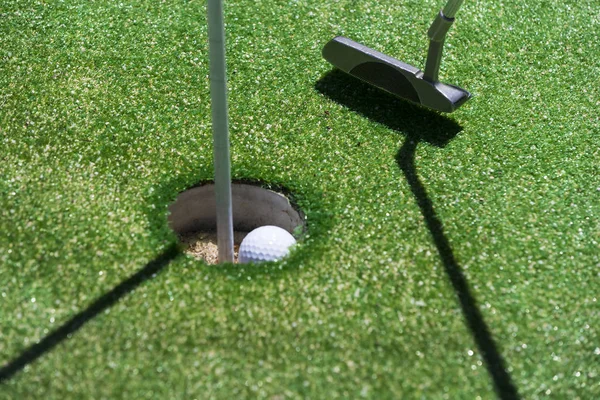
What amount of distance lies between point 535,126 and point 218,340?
253 cm

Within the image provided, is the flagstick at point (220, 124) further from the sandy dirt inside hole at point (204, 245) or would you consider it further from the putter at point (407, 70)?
the putter at point (407, 70)

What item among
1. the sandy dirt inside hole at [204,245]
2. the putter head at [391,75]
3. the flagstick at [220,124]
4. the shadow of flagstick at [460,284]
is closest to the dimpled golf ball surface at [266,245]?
the flagstick at [220,124]

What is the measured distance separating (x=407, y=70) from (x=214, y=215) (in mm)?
1518

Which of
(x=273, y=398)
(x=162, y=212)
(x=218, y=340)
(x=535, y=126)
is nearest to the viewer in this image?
(x=273, y=398)

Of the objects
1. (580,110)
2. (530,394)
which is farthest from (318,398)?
(580,110)

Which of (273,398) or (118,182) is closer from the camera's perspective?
(273,398)

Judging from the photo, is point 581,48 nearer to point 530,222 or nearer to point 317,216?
point 530,222

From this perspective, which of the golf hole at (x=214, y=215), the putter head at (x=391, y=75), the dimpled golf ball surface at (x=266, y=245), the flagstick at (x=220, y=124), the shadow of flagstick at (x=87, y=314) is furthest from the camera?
the putter head at (x=391, y=75)

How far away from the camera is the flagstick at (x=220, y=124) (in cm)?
303

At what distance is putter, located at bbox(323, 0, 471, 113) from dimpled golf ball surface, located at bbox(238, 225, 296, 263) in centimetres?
137

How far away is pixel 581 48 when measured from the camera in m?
5.29

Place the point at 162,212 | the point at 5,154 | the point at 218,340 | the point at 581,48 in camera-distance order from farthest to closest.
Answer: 1. the point at 581,48
2. the point at 5,154
3. the point at 162,212
4. the point at 218,340

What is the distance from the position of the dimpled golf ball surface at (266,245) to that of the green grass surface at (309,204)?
11cm

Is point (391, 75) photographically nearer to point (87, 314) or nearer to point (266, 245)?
point (266, 245)
